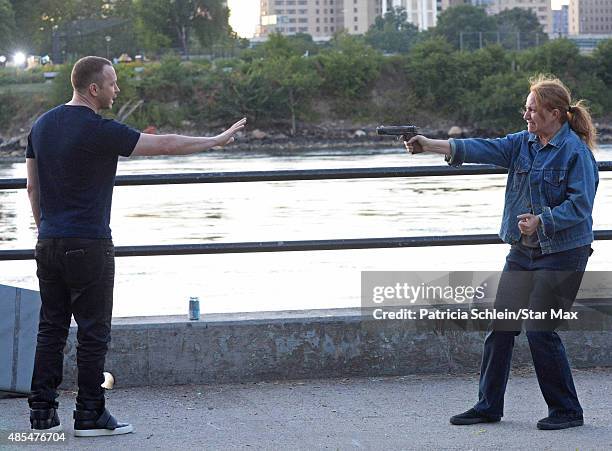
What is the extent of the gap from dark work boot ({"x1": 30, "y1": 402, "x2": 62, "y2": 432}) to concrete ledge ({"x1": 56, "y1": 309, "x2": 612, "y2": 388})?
2.71ft

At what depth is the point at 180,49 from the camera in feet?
419

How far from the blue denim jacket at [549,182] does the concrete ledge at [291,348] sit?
110cm

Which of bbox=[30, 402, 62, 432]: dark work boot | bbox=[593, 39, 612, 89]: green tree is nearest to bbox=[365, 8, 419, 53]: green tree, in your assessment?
bbox=[593, 39, 612, 89]: green tree

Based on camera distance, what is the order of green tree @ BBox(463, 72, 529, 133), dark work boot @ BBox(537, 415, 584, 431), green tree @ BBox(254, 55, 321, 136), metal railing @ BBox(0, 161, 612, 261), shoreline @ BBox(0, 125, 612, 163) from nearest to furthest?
dark work boot @ BBox(537, 415, 584, 431)
metal railing @ BBox(0, 161, 612, 261)
shoreline @ BBox(0, 125, 612, 163)
green tree @ BBox(463, 72, 529, 133)
green tree @ BBox(254, 55, 321, 136)

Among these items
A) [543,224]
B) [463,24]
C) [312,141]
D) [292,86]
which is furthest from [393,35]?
[543,224]

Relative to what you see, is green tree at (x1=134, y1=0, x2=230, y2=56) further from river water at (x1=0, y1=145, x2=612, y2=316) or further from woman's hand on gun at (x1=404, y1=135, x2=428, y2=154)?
woman's hand on gun at (x1=404, y1=135, x2=428, y2=154)

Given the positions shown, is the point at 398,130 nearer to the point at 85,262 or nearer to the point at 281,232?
the point at 85,262

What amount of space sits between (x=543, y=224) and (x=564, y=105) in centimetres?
51

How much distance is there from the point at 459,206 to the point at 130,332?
2960cm

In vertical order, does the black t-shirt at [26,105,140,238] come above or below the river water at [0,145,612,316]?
above

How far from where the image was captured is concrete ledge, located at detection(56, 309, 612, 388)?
5.87m

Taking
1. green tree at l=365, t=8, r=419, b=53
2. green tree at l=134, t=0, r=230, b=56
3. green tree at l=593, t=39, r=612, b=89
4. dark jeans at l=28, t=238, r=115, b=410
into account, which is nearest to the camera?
dark jeans at l=28, t=238, r=115, b=410

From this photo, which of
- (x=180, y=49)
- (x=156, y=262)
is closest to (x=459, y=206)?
(x=156, y=262)

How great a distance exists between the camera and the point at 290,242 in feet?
20.2
